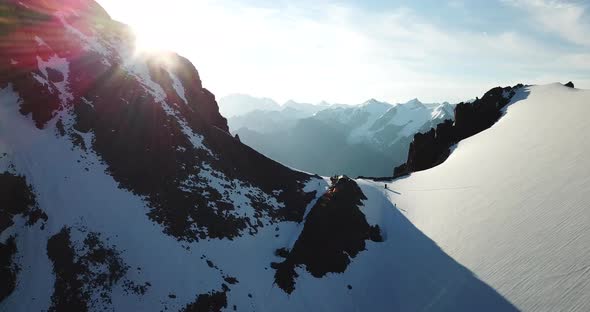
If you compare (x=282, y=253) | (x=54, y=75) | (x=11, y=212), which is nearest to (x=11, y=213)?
(x=11, y=212)

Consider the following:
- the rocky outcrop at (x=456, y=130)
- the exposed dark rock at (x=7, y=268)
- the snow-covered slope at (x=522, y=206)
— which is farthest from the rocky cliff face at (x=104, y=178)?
the rocky outcrop at (x=456, y=130)

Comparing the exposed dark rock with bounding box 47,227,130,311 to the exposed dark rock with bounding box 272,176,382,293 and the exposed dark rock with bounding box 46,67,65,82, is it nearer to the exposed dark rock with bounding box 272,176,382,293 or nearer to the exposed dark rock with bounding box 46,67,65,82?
the exposed dark rock with bounding box 272,176,382,293

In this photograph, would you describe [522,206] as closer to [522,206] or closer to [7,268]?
[522,206]

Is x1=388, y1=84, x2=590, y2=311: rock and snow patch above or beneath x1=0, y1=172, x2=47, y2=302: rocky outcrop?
above

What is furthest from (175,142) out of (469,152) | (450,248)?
(469,152)

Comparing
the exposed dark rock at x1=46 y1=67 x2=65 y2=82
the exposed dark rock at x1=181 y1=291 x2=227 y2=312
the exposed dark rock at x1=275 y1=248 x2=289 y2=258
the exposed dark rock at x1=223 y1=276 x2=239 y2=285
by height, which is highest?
the exposed dark rock at x1=46 y1=67 x2=65 y2=82

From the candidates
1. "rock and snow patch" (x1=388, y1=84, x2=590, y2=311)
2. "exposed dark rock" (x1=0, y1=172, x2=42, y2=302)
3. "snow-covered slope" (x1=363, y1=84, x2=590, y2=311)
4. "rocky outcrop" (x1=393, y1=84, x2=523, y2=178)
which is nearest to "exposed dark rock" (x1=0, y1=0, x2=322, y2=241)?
"exposed dark rock" (x1=0, y1=172, x2=42, y2=302)
